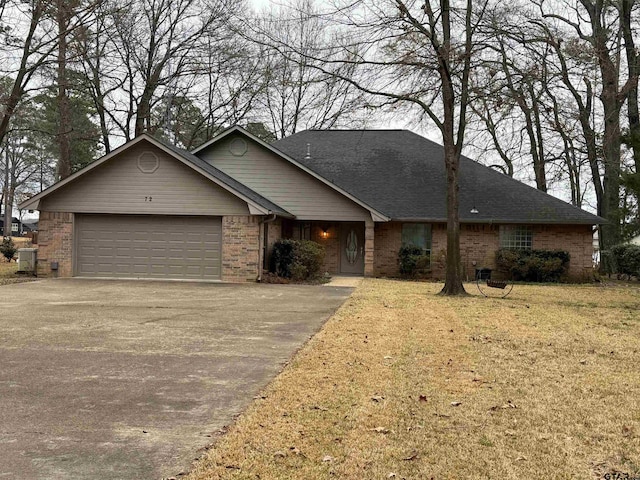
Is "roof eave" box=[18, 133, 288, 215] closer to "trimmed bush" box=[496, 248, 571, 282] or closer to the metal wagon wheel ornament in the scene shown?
the metal wagon wheel ornament

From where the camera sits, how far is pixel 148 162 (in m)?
19.0

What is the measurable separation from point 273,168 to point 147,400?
57.0 ft

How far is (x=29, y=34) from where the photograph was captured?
810 inches

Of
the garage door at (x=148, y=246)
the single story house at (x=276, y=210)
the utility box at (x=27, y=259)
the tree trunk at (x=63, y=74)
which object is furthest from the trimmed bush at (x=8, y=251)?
the garage door at (x=148, y=246)

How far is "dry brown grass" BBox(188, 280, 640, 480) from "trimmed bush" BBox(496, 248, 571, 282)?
39.0 ft

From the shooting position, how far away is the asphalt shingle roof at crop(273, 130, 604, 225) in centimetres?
2256

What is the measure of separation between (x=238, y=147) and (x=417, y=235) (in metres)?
7.47

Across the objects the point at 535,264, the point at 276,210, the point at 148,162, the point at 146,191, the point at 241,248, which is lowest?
the point at 535,264

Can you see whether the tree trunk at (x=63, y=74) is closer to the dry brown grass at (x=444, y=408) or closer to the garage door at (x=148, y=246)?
the garage door at (x=148, y=246)

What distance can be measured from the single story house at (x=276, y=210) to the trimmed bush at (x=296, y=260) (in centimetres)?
72

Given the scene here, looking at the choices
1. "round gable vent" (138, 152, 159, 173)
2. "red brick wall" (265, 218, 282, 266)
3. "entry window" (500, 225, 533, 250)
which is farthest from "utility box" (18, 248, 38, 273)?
"entry window" (500, 225, 533, 250)

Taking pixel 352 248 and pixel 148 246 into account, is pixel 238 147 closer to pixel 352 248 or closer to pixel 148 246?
pixel 148 246

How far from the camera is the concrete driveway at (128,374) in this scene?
429cm

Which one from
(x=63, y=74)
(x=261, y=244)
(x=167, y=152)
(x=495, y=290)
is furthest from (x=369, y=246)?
(x=63, y=74)
